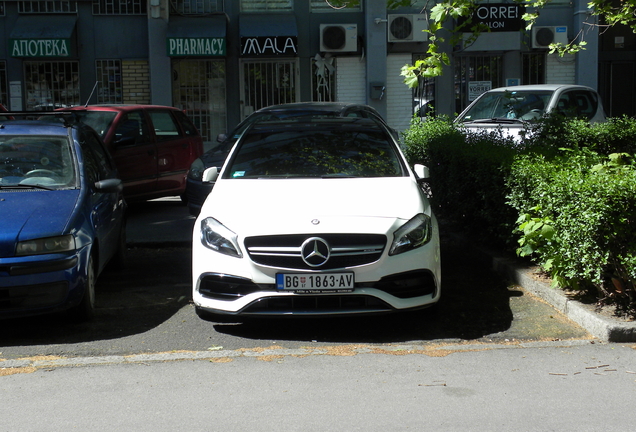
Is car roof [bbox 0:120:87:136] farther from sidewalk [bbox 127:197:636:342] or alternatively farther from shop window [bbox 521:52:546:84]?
shop window [bbox 521:52:546:84]

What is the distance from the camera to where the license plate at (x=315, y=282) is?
5.37 meters

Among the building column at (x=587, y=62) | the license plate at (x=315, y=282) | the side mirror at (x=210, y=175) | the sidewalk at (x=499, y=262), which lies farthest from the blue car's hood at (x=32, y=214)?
the building column at (x=587, y=62)

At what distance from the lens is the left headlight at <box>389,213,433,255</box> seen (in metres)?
5.51

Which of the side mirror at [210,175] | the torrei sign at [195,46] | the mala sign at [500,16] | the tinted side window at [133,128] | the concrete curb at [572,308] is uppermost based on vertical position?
the mala sign at [500,16]

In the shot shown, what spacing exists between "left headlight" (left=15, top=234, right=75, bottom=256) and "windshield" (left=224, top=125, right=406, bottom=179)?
1.52m

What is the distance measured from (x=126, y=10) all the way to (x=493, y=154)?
51.8 ft

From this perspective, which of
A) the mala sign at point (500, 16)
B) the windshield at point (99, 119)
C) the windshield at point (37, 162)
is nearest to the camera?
the windshield at point (37, 162)

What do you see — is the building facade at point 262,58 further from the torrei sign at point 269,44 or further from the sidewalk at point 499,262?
the sidewalk at point 499,262

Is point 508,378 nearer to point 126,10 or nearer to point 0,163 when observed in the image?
point 0,163

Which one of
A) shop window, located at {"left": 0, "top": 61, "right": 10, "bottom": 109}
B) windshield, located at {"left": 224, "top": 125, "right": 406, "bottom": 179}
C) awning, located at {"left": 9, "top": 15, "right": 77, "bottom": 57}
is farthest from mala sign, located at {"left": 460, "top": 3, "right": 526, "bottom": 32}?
windshield, located at {"left": 224, "top": 125, "right": 406, "bottom": 179}

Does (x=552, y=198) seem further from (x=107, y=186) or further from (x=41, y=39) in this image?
(x=41, y=39)

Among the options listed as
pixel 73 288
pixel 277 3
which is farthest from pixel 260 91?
pixel 73 288

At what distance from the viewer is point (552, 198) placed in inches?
242

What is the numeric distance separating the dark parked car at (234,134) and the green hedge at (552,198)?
1.26 metres
